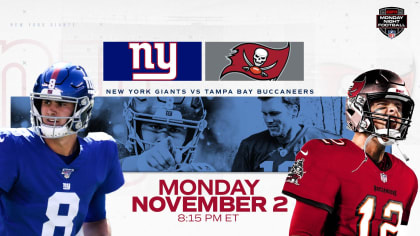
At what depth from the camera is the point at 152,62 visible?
4.45m

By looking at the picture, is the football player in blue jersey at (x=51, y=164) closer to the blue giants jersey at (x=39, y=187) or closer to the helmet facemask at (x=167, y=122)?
the blue giants jersey at (x=39, y=187)

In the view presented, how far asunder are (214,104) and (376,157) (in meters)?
1.88

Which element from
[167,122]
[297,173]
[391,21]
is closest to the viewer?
[297,173]

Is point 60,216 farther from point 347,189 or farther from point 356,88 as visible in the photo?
point 356,88

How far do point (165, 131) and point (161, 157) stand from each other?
0.21 meters

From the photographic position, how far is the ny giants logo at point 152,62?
4449 mm

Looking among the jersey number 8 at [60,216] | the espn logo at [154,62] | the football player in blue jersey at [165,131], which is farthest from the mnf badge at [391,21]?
the jersey number 8 at [60,216]

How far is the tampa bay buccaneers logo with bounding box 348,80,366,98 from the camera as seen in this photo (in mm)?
2754

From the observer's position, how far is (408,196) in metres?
2.79

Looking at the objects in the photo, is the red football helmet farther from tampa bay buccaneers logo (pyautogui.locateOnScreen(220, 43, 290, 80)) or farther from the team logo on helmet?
tampa bay buccaneers logo (pyautogui.locateOnScreen(220, 43, 290, 80))

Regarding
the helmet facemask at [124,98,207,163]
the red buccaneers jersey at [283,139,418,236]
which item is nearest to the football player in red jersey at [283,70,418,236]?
the red buccaneers jersey at [283,139,418,236]

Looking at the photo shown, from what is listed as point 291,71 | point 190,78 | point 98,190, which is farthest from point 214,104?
point 98,190

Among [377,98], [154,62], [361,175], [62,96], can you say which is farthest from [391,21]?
[62,96]

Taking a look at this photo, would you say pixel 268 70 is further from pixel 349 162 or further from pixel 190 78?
pixel 349 162
